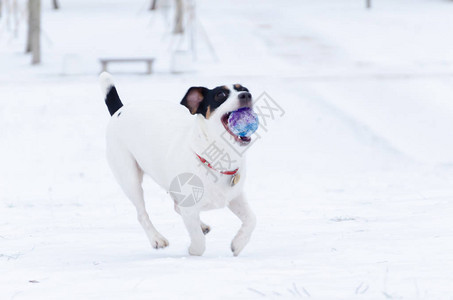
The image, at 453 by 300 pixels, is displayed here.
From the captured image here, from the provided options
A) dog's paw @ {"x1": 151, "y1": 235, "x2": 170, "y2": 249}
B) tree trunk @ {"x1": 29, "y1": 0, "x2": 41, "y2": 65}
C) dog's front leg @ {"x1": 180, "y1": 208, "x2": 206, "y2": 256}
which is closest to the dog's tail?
dog's paw @ {"x1": 151, "y1": 235, "x2": 170, "y2": 249}

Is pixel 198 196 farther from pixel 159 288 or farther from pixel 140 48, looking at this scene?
pixel 140 48

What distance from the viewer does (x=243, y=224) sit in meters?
5.55

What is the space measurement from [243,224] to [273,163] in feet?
27.6

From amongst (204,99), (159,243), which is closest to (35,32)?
(159,243)

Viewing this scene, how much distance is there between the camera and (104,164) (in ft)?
45.1

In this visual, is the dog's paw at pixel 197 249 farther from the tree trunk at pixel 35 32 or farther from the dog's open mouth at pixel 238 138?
the tree trunk at pixel 35 32

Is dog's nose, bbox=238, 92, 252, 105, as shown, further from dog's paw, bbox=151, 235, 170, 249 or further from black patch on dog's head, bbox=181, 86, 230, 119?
dog's paw, bbox=151, 235, 170, 249

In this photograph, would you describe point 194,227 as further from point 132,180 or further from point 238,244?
point 132,180

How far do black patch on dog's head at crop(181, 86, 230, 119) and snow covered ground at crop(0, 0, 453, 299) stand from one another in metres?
0.94

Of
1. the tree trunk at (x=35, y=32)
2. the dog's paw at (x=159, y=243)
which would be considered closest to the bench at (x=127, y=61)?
the tree trunk at (x=35, y=32)

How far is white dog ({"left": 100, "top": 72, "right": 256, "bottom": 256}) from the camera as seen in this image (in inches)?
204

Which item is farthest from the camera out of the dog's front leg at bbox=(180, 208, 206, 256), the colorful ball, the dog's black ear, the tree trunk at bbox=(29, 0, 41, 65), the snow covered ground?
the tree trunk at bbox=(29, 0, 41, 65)

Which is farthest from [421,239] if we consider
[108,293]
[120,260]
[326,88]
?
[326,88]

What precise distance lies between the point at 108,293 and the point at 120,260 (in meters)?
1.40
